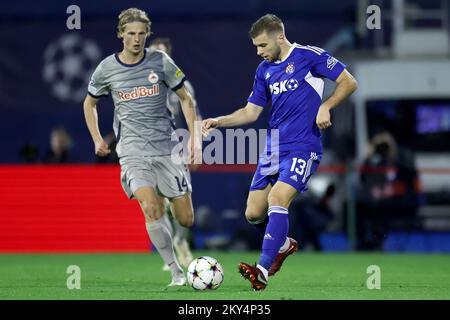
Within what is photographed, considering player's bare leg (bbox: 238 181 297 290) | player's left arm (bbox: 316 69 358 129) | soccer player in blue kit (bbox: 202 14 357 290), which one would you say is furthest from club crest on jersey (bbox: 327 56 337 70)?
player's bare leg (bbox: 238 181 297 290)

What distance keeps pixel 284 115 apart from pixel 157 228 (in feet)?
4.69

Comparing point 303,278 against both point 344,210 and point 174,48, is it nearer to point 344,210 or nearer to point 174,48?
point 344,210

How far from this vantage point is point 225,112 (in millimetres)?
19266

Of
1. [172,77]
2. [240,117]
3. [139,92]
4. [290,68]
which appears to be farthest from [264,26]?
[139,92]

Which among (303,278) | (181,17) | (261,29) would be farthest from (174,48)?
(261,29)

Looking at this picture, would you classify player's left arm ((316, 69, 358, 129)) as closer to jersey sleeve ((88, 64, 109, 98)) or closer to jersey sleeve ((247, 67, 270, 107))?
jersey sleeve ((247, 67, 270, 107))

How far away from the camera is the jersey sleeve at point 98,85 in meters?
10.6

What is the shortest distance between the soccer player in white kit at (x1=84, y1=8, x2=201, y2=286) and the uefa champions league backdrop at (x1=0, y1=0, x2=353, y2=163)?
8625 millimetres

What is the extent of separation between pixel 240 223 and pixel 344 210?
154 cm

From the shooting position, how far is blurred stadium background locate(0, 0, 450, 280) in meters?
17.1

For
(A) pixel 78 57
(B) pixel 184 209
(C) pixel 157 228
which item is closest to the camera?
(C) pixel 157 228

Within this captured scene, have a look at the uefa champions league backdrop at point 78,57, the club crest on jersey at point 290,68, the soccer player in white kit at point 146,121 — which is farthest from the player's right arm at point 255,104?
the uefa champions league backdrop at point 78,57

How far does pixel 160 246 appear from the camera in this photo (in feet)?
34.1

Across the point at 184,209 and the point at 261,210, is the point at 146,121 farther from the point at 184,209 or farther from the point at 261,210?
the point at 261,210
